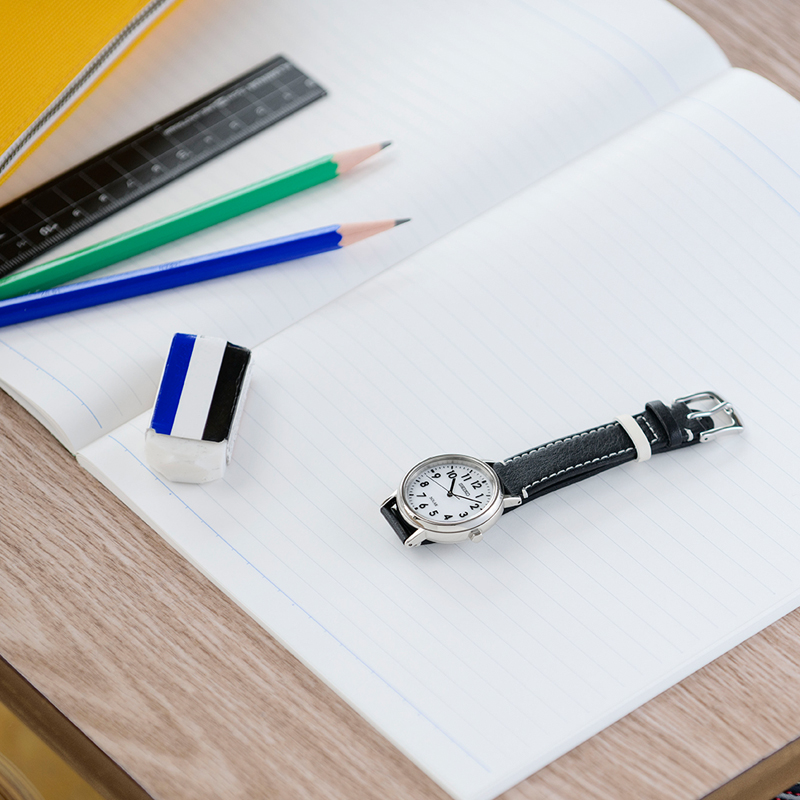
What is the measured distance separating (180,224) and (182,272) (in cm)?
6

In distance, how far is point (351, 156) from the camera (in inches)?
32.4

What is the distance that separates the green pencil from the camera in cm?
75

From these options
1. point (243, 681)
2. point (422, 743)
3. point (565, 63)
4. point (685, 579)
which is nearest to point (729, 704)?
point (685, 579)

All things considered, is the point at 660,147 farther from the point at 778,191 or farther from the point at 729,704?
the point at 729,704

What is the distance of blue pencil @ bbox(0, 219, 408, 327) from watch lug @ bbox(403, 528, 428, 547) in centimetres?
29

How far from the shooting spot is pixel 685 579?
61cm

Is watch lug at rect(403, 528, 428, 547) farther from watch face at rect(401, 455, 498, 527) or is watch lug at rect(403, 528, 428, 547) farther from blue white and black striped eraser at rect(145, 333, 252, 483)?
blue white and black striped eraser at rect(145, 333, 252, 483)

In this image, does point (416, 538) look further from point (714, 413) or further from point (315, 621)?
point (714, 413)

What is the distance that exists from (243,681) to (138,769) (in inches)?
3.1

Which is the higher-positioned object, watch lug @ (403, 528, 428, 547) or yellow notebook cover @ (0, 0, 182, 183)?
yellow notebook cover @ (0, 0, 182, 183)

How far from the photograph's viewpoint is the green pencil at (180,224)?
2.47 feet

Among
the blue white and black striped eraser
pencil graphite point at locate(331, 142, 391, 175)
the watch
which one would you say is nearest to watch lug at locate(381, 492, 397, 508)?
the watch

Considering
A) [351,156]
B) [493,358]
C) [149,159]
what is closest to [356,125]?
[351,156]

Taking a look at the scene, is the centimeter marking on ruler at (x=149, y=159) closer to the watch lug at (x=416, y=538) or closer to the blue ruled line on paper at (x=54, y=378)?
the blue ruled line on paper at (x=54, y=378)
